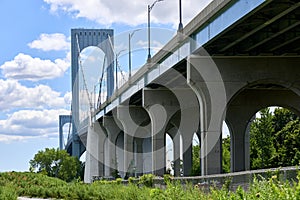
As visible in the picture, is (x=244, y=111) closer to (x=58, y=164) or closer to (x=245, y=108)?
(x=245, y=108)

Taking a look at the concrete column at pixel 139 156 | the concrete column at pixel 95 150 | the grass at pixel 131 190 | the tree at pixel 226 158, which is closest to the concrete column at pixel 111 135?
the concrete column at pixel 139 156

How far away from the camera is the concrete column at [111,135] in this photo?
3182 inches

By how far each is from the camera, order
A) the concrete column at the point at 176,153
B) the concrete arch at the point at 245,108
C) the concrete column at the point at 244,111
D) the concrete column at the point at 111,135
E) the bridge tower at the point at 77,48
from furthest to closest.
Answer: the bridge tower at the point at 77,48 → the concrete column at the point at 111,135 → the concrete column at the point at 176,153 → the concrete column at the point at 244,111 → the concrete arch at the point at 245,108

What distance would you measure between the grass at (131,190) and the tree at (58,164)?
79448mm

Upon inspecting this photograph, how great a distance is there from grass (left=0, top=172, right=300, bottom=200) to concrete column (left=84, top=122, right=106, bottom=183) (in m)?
43.6

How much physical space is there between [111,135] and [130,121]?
13.7 meters

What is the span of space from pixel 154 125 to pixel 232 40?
21419 millimetres

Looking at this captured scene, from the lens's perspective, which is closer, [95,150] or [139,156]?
[139,156]

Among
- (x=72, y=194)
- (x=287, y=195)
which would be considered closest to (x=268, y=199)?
(x=287, y=195)

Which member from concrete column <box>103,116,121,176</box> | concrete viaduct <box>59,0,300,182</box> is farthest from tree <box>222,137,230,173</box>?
concrete viaduct <box>59,0,300,182</box>

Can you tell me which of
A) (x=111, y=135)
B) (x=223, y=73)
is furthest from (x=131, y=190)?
(x=111, y=135)

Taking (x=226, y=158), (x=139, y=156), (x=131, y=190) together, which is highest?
(x=139, y=156)

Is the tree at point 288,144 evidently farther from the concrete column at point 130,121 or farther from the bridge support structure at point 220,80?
the bridge support structure at point 220,80

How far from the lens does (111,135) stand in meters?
81.9
